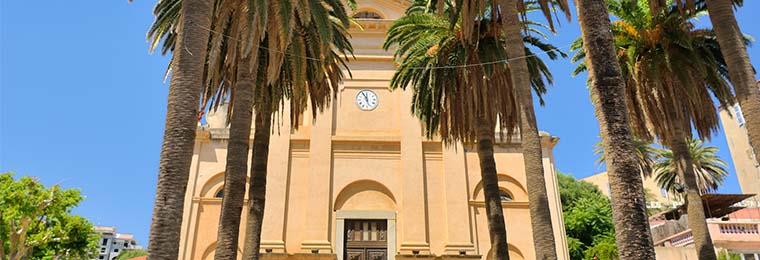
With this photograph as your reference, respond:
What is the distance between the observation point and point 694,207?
16.3 m

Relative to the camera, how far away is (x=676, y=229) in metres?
32.3

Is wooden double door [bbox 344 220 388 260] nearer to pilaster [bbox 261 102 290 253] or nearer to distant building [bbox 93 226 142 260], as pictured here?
pilaster [bbox 261 102 290 253]

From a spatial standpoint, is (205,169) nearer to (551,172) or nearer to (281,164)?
(281,164)

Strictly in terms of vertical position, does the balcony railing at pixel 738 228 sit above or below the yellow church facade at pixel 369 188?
below

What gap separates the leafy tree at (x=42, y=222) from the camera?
25.0 meters

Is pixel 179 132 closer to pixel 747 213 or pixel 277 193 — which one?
pixel 277 193

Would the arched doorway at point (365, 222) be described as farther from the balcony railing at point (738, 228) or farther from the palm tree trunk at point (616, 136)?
the palm tree trunk at point (616, 136)

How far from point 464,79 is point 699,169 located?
111ft

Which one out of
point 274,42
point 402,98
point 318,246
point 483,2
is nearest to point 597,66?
point 483,2

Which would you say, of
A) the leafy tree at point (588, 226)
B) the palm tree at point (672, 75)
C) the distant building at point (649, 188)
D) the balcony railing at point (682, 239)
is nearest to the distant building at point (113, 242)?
the distant building at point (649, 188)

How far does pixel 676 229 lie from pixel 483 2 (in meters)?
24.6

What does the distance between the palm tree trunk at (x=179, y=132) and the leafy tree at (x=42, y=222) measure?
64.3 ft

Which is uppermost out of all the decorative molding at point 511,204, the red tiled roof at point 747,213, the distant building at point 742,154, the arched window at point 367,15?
the arched window at point 367,15

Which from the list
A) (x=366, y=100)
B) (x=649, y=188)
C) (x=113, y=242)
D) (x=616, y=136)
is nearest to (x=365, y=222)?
(x=366, y=100)
